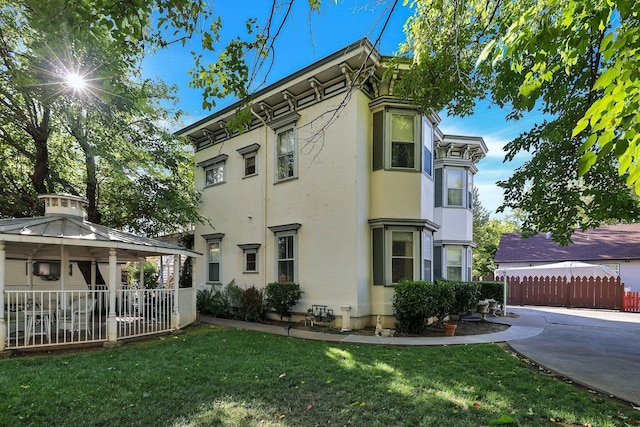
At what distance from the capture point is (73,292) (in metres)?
9.21

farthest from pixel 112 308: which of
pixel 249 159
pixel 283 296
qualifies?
pixel 249 159

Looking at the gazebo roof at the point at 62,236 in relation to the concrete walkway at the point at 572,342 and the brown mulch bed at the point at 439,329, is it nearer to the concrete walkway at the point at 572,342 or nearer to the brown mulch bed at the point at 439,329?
the concrete walkway at the point at 572,342

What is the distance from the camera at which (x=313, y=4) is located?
153 inches

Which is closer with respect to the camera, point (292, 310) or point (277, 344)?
point (277, 344)

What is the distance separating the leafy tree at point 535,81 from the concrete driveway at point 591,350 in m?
2.56

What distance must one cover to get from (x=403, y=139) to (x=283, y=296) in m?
6.36

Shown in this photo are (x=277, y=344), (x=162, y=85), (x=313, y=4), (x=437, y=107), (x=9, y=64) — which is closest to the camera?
(x=313, y=4)

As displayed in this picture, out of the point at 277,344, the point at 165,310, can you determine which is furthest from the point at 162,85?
the point at 277,344

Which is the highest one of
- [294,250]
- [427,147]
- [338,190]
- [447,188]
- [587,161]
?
[427,147]

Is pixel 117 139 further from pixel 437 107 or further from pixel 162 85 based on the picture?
pixel 437 107

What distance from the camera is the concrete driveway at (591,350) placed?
5.45 meters

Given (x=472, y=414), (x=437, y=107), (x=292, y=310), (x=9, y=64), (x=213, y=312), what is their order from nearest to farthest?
(x=472, y=414), (x=437, y=107), (x=9, y=64), (x=292, y=310), (x=213, y=312)

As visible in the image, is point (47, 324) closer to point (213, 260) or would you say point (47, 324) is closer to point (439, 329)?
point (213, 260)

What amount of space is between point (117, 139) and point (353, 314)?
1122cm
